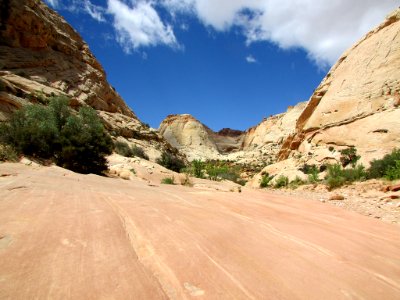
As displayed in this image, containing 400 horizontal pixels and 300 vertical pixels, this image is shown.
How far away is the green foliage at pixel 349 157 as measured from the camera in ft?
51.6

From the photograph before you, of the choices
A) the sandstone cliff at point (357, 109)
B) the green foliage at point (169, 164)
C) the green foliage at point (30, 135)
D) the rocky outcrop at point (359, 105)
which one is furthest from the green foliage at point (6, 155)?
the rocky outcrop at point (359, 105)

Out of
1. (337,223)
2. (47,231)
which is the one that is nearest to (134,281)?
(47,231)

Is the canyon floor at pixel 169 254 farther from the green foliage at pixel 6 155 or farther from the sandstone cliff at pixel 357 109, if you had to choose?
the sandstone cliff at pixel 357 109

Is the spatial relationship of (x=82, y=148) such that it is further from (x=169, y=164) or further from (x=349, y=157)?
(x=349, y=157)

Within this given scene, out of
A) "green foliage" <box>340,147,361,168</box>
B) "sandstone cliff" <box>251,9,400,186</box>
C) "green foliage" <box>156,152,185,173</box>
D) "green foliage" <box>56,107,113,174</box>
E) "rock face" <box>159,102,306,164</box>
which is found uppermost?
"rock face" <box>159,102,306,164</box>

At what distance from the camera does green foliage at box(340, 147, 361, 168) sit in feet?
51.6

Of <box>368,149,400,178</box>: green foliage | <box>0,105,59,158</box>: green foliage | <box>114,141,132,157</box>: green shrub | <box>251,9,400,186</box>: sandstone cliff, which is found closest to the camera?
<box>0,105,59,158</box>: green foliage

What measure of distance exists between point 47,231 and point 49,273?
2.22 feet

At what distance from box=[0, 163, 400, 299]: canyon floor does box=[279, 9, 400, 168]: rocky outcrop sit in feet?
45.6

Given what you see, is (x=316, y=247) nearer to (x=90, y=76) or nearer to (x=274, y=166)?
(x=274, y=166)

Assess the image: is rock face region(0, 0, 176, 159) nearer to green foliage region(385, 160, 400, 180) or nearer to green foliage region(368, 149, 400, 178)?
green foliage region(368, 149, 400, 178)

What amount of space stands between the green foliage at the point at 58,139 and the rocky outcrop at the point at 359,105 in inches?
514

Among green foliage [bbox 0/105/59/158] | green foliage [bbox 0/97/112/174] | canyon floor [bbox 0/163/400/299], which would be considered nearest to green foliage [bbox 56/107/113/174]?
green foliage [bbox 0/97/112/174]

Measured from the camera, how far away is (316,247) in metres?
2.93
